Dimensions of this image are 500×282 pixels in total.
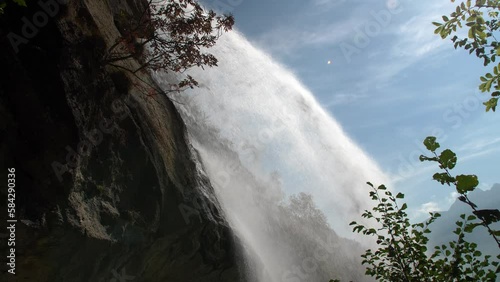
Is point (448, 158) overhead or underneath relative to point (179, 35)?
underneath

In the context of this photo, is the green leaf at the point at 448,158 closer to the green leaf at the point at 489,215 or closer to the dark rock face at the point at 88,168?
the green leaf at the point at 489,215

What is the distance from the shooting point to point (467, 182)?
2545 mm

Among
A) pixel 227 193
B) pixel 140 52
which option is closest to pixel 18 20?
pixel 140 52

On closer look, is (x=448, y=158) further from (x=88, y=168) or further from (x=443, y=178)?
(x=88, y=168)

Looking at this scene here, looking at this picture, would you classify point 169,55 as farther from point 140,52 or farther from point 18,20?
point 18,20

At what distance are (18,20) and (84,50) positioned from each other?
1064 millimetres

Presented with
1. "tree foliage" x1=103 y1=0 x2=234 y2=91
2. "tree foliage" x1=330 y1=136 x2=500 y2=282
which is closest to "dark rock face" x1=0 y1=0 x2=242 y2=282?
"tree foliage" x1=103 y1=0 x2=234 y2=91

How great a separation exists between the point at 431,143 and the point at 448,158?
25 cm

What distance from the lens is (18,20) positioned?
5012mm

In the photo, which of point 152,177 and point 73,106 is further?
point 152,177

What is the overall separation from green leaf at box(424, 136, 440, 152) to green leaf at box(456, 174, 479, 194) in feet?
1.52

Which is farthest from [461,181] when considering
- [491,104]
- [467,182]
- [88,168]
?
[88,168]

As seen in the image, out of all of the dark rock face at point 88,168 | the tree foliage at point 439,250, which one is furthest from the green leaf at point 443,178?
the dark rock face at point 88,168

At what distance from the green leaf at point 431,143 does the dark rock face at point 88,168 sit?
16.4ft
